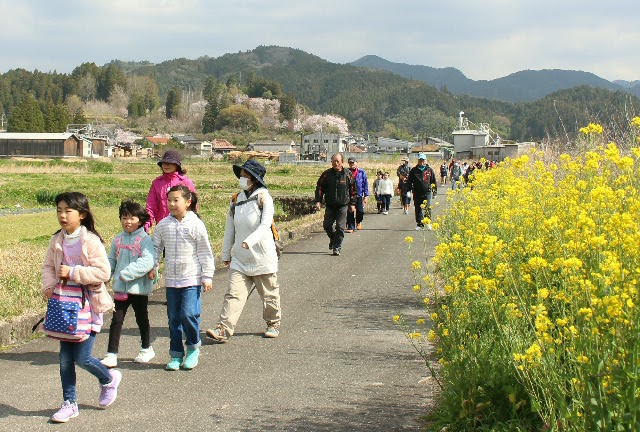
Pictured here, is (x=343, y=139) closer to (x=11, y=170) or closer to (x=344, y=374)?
(x=11, y=170)

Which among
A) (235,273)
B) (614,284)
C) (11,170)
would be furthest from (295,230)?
(11,170)

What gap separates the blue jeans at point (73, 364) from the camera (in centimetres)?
491

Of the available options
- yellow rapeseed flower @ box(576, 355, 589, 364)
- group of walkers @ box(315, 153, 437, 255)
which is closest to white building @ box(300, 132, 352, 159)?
group of walkers @ box(315, 153, 437, 255)

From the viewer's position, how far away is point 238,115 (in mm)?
147125

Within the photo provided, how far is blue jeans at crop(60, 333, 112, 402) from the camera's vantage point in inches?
193

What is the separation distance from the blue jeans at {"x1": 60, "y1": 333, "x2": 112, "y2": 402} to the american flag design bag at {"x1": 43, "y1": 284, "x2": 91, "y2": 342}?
0.08 metres

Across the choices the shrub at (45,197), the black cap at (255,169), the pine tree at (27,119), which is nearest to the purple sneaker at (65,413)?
the black cap at (255,169)

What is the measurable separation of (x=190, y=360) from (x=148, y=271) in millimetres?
777

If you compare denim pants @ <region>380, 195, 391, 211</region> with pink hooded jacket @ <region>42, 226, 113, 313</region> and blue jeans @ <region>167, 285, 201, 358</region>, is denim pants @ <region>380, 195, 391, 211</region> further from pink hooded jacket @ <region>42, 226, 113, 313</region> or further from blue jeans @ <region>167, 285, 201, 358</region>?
pink hooded jacket @ <region>42, 226, 113, 313</region>

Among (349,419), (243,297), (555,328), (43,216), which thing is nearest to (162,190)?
(243,297)

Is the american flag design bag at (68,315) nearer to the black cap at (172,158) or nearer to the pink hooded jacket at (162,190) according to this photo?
the black cap at (172,158)

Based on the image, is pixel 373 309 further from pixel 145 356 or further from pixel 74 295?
pixel 74 295

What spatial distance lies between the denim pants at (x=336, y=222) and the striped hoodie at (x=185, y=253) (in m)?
6.11

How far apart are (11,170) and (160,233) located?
49.3 metres
